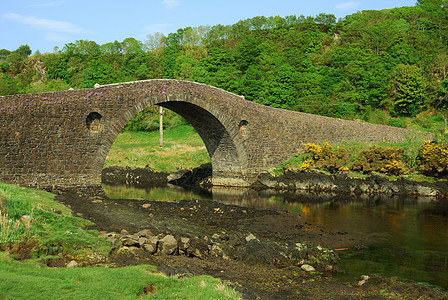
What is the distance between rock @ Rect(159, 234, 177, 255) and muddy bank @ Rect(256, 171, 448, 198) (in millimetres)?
16344

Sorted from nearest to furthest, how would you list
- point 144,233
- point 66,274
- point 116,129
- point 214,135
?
1. point 66,274
2. point 144,233
3. point 116,129
4. point 214,135

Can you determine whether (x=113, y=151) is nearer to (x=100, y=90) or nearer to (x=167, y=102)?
(x=167, y=102)

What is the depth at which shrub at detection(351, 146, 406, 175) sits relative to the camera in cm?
2592

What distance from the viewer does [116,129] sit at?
2058cm

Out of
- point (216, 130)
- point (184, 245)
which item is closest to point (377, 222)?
point (184, 245)

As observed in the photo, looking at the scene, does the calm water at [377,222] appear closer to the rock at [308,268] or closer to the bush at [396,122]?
the rock at [308,268]

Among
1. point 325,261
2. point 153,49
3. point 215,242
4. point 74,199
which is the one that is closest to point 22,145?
point 74,199

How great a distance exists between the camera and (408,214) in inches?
736

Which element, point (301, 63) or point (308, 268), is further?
point (301, 63)

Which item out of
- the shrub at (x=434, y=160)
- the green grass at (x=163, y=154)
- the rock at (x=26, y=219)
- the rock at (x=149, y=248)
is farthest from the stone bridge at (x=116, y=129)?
the rock at (x=149, y=248)

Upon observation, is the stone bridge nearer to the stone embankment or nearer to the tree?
the stone embankment

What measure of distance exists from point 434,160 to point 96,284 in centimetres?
2302

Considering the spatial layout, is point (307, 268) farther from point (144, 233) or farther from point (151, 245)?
point (144, 233)

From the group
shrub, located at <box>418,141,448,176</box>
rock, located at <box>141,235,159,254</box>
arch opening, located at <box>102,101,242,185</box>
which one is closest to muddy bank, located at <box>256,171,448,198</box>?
shrub, located at <box>418,141,448,176</box>
